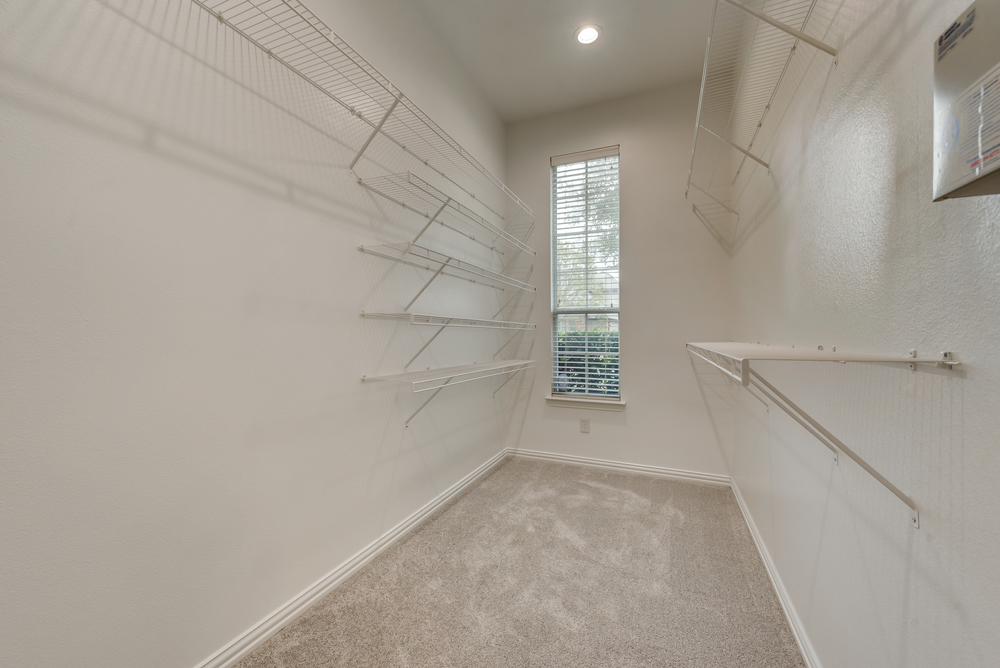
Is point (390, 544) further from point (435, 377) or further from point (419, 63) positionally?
point (419, 63)

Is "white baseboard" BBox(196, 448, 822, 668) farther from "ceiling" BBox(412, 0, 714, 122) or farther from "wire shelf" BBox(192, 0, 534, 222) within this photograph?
"ceiling" BBox(412, 0, 714, 122)

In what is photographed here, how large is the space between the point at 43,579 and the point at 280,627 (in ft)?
2.47

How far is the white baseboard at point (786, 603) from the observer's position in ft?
4.08

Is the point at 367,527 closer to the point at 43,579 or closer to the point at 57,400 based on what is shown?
the point at 43,579

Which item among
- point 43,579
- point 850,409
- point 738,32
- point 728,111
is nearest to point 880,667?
point 850,409

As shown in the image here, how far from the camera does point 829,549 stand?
3.72 ft

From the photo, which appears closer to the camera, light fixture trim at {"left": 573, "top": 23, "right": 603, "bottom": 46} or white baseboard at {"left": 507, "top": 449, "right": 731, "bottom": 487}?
light fixture trim at {"left": 573, "top": 23, "right": 603, "bottom": 46}

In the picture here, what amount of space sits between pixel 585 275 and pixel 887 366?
2.39 m

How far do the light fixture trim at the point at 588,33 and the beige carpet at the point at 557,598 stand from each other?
2802 millimetres

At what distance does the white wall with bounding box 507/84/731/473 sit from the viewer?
2.82 m

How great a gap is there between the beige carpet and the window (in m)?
1.05

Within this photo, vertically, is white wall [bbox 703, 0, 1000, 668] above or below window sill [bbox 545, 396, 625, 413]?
above

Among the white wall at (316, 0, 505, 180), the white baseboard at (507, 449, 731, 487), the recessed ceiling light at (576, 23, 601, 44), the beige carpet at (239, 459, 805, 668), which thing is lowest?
the beige carpet at (239, 459, 805, 668)

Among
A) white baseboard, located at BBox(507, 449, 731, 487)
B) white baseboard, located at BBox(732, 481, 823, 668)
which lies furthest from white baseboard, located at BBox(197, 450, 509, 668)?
white baseboard, located at BBox(732, 481, 823, 668)
